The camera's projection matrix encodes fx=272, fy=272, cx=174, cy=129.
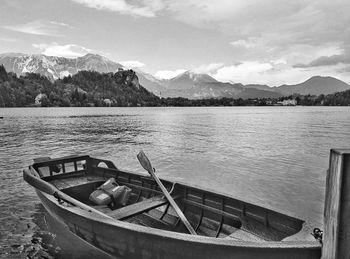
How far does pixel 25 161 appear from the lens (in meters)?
26.6

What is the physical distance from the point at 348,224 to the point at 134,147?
34.1 meters

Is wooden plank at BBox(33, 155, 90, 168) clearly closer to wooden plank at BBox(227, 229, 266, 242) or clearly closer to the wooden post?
wooden plank at BBox(227, 229, 266, 242)

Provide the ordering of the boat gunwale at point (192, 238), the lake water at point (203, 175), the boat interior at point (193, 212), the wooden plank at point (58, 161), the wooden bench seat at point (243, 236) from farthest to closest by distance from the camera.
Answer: the wooden plank at point (58, 161), the lake water at point (203, 175), the wooden bench seat at point (243, 236), the boat interior at point (193, 212), the boat gunwale at point (192, 238)

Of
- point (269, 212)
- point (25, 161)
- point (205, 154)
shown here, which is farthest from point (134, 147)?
point (269, 212)

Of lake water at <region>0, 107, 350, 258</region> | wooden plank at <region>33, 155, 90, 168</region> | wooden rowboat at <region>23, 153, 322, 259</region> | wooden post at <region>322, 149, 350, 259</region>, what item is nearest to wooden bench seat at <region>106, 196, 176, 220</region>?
wooden rowboat at <region>23, 153, 322, 259</region>

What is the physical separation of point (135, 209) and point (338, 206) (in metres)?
6.24

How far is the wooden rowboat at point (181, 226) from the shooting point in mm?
5579

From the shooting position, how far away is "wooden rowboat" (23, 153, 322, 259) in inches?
220

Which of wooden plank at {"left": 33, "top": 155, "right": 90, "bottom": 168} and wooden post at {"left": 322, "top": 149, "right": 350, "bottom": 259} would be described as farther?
wooden plank at {"left": 33, "top": 155, "right": 90, "bottom": 168}

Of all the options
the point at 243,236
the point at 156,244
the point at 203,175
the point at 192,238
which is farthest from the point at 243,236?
the point at 203,175

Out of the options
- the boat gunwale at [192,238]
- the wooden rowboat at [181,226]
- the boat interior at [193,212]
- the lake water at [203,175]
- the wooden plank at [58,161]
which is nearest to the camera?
the boat gunwale at [192,238]

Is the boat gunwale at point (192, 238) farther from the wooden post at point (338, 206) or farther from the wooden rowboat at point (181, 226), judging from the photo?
the wooden post at point (338, 206)

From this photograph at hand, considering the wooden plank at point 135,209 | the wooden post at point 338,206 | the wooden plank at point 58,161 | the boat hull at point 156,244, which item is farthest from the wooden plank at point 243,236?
the wooden plank at point 58,161

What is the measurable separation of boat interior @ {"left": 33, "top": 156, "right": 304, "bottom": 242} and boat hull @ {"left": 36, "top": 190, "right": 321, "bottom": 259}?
0.75m
